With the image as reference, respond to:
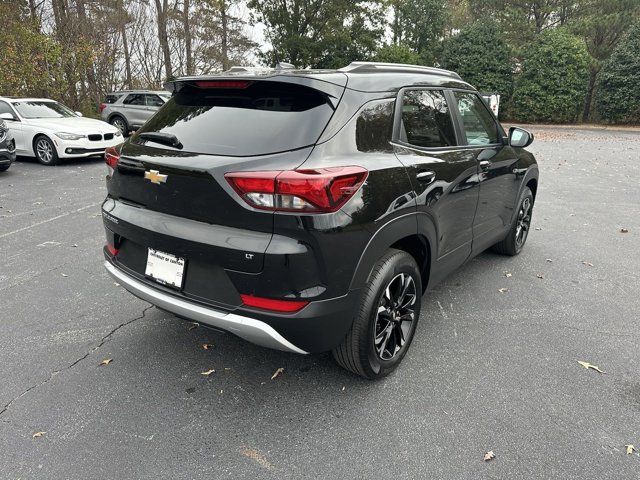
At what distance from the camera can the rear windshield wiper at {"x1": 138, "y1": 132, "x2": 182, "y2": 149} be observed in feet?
8.26

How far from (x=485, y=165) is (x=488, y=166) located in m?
0.08

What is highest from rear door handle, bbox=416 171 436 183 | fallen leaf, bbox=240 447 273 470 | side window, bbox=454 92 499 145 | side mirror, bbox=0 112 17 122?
side window, bbox=454 92 499 145

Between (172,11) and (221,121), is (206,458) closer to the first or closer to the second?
(221,121)

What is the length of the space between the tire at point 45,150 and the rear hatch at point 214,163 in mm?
8830

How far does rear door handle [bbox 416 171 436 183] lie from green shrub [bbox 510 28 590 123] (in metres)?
27.2

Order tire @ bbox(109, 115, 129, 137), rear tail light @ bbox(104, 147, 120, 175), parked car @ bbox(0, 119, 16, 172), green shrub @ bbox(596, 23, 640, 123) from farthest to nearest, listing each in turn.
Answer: green shrub @ bbox(596, 23, 640, 123) → tire @ bbox(109, 115, 129, 137) → parked car @ bbox(0, 119, 16, 172) → rear tail light @ bbox(104, 147, 120, 175)

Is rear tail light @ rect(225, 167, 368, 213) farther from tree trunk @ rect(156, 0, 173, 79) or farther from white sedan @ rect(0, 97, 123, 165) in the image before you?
tree trunk @ rect(156, 0, 173, 79)

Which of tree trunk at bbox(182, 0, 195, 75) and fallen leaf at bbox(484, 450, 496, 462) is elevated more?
tree trunk at bbox(182, 0, 195, 75)

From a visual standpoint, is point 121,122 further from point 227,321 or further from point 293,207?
point 293,207

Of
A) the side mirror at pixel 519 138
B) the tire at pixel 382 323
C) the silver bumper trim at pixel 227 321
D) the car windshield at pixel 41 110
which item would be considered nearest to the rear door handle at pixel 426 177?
the tire at pixel 382 323

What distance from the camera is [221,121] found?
2523 millimetres

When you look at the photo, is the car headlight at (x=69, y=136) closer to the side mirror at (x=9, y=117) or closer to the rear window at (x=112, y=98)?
the side mirror at (x=9, y=117)

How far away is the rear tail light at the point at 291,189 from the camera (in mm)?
2080

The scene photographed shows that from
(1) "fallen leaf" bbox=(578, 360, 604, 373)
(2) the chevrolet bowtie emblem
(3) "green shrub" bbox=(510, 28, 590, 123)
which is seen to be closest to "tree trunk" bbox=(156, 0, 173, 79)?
(3) "green shrub" bbox=(510, 28, 590, 123)
